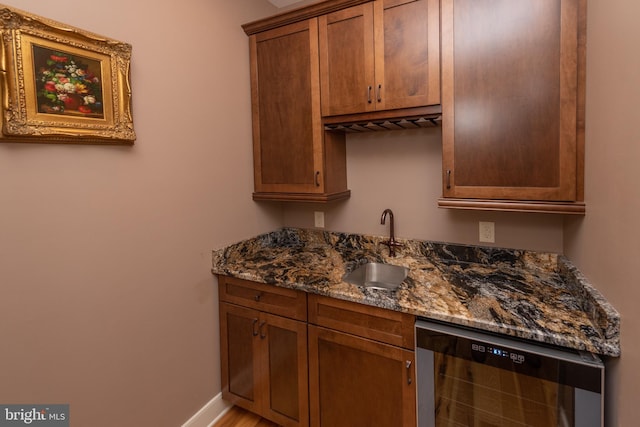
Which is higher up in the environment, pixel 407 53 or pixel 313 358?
pixel 407 53

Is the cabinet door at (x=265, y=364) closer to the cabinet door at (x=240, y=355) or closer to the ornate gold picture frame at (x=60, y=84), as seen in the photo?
the cabinet door at (x=240, y=355)

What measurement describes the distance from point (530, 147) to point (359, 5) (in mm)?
1103

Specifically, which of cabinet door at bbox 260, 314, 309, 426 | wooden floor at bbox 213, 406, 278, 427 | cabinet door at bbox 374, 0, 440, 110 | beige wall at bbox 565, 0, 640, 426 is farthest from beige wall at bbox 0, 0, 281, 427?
beige wall at bbox 565, 0, 640, 426

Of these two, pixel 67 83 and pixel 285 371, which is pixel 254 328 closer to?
pixel 285 371

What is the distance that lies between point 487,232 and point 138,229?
5.92 ft

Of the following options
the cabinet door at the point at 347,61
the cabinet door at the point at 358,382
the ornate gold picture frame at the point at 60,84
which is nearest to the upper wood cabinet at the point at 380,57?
the cabinet door at the point at 347,61

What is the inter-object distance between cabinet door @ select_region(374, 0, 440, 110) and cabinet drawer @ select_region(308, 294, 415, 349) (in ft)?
3.30

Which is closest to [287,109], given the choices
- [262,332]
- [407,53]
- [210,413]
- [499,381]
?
[407,53]

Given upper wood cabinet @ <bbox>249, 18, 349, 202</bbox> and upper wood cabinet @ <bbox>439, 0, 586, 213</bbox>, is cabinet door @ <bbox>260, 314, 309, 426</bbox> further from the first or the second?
upper wood cabinet @ <bbox>439, 0, 586, 213</bbox>

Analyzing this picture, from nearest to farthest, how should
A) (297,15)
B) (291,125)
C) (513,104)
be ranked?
1. (513,104)
2. (297,15)
3. (291,125)

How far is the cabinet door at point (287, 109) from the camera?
74.5 inches

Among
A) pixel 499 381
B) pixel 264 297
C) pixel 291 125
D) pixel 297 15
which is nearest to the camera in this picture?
pixel 499 381

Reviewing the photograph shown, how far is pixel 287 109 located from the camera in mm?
1995

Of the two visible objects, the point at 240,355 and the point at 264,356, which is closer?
the point at 264,356
